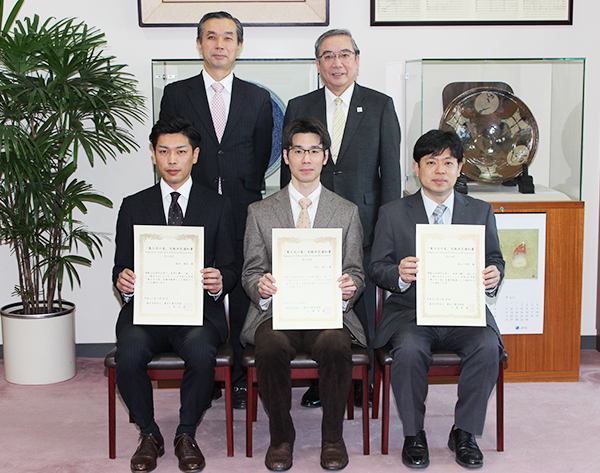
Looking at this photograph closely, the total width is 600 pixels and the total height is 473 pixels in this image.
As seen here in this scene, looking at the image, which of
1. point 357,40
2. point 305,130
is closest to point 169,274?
point 305,130

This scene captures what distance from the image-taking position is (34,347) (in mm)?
3553

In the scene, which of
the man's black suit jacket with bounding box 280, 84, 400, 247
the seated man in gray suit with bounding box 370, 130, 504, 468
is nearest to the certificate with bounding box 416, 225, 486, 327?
the seated man in gray suit with bounding box 370, 130, 504, 468

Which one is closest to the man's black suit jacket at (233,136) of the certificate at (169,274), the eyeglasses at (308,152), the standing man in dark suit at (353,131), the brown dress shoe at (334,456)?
the standing man in dark suit at (353,131)

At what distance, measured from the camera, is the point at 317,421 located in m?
3.06

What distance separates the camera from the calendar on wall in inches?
134

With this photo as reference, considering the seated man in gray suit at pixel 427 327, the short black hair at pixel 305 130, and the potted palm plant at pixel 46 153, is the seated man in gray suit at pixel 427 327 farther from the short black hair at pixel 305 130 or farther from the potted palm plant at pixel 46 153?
the potted palm plant at pixel 46 153

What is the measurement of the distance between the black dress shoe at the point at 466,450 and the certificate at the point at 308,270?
72 centimetres

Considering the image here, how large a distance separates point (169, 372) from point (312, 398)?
0.92m

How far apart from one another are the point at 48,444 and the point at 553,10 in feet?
11.8

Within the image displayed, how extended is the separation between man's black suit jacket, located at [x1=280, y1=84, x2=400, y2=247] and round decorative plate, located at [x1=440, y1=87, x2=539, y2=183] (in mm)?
462

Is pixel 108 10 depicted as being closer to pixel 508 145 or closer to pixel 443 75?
pixel 443 75

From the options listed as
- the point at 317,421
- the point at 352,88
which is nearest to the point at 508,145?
the point at 352,88

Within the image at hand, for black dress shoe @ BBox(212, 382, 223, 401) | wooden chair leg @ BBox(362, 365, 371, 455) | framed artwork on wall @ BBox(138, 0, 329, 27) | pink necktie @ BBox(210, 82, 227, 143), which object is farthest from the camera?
framed artwork on wall @ BBox(138, 0, 329, 27)

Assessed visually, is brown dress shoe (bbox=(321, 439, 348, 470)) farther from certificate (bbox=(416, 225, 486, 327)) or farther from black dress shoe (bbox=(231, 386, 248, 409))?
black dress shoe (bbox=(231, 386, 248, 409))
